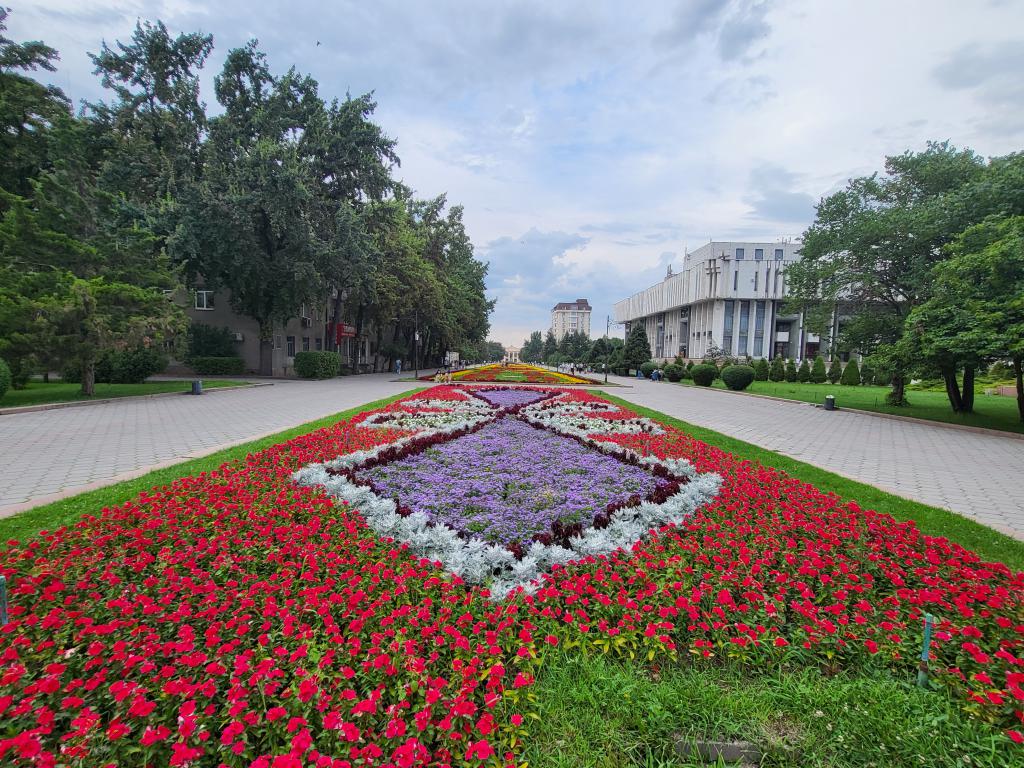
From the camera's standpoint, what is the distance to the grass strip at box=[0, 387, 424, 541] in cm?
384

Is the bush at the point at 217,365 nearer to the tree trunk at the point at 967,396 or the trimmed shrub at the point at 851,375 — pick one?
the tree trunk at the point at 967,396

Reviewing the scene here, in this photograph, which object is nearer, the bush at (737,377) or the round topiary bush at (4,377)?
the round topiary bush at (4,377)

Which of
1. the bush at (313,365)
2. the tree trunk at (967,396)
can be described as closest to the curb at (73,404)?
the bush at (313,365)

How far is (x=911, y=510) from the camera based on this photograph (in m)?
4.92

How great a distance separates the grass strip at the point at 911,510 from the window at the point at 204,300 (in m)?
30.8

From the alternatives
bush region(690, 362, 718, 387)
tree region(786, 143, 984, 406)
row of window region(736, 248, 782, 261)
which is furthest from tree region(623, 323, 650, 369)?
row of window region(736, 248, 782, 261)

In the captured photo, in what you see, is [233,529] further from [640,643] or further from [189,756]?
[640,643]

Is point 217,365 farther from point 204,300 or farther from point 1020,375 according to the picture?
point 1020,375

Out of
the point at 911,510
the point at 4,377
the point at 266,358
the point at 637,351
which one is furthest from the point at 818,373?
the point at 4,377

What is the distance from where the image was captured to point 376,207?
2489cm

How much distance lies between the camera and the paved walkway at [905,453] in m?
5.57

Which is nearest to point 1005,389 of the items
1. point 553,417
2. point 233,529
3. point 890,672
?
point 553,417

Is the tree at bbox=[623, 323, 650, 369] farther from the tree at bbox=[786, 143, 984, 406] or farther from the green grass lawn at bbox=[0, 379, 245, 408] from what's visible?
the green grass lawn at bbox=[0, 379, 245, 408]

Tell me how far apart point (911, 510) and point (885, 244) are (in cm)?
1486
